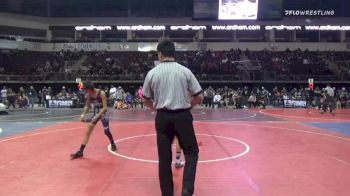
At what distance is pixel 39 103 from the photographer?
32.4 meters

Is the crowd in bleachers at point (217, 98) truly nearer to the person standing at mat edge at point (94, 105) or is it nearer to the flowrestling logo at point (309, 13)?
the flowrestling logo at point (309, 13)

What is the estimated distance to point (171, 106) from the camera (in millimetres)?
5348

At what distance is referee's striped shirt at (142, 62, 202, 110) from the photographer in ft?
17.6

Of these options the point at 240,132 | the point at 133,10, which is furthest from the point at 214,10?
the point at 240,132

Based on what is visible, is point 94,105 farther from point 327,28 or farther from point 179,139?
point 327,28

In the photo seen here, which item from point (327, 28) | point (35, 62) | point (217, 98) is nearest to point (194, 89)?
point (217, 98)

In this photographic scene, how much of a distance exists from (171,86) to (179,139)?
70 centimetres

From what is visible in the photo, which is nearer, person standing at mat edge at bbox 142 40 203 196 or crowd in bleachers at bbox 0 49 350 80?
person standing at mat edge at bbox 142 40 203 196

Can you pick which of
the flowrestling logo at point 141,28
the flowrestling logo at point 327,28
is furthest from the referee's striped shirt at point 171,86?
the flowrestling logo at point 327,28

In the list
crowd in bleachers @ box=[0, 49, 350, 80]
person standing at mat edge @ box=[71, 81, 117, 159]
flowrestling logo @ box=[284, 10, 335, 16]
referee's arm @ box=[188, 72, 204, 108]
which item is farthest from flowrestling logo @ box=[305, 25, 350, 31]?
referee's arm @ box=[188, 72, 204, 108]

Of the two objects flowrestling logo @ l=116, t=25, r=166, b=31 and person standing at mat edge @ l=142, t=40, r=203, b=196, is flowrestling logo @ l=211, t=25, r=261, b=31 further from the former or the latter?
person standing at mat edge @ l=142, t=40, r=203, b=196

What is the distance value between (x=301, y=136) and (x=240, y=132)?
2126 millimetres

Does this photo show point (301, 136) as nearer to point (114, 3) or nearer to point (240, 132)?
point (240, 132)

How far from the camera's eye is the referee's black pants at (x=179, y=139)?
17.6 feet
